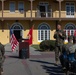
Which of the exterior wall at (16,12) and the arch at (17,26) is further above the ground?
the exterior wall at (16,12)

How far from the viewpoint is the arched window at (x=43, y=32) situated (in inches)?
1869

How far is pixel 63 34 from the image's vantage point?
14758mm

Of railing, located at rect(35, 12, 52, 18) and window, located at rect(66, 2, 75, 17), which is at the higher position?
window, located at rect(66, 2, 75, 17)

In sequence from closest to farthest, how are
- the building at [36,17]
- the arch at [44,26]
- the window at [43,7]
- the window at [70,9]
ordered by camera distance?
the building at [36,17] → the arch at [44,26] → the window at [70,9] → the window at [43,7]

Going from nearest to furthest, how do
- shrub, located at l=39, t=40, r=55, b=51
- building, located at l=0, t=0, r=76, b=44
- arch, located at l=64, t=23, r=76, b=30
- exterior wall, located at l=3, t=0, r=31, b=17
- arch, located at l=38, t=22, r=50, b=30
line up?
shrub, located at l=39, t=40, r=55, b=51 → building, located at l=0, t=0, r=76, b=44 → exterior wall, located at l=3, t=0, r=31, b=17 → arch, located at l=38, t=22, r=50, b=30 → arch, located at l=64, t=23, r=76, b=30

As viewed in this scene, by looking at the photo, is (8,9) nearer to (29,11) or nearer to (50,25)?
(29,11)

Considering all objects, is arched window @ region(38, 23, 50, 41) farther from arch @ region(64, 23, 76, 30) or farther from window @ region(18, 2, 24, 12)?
window @ region(18, 2, 24, 12)

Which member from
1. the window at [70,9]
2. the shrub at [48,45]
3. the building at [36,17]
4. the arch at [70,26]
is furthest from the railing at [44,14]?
the shrub at [48,45]

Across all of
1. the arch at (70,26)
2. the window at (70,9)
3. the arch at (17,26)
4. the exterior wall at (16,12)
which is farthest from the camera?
the window at (70,9)

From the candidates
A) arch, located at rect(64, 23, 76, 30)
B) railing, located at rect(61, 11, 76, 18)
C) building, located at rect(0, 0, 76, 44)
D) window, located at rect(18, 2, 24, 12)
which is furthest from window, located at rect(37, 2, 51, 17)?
arch, located at rect(64, 23, 76, 30)

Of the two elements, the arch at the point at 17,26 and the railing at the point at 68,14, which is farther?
the railing at the point at 68,14

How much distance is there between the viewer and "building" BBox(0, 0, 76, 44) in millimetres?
46781

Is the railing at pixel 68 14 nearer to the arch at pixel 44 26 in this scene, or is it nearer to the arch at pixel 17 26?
the arch at pixel 44 26

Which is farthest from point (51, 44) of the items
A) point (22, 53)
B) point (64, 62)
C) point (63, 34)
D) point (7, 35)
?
point (7, 35)
